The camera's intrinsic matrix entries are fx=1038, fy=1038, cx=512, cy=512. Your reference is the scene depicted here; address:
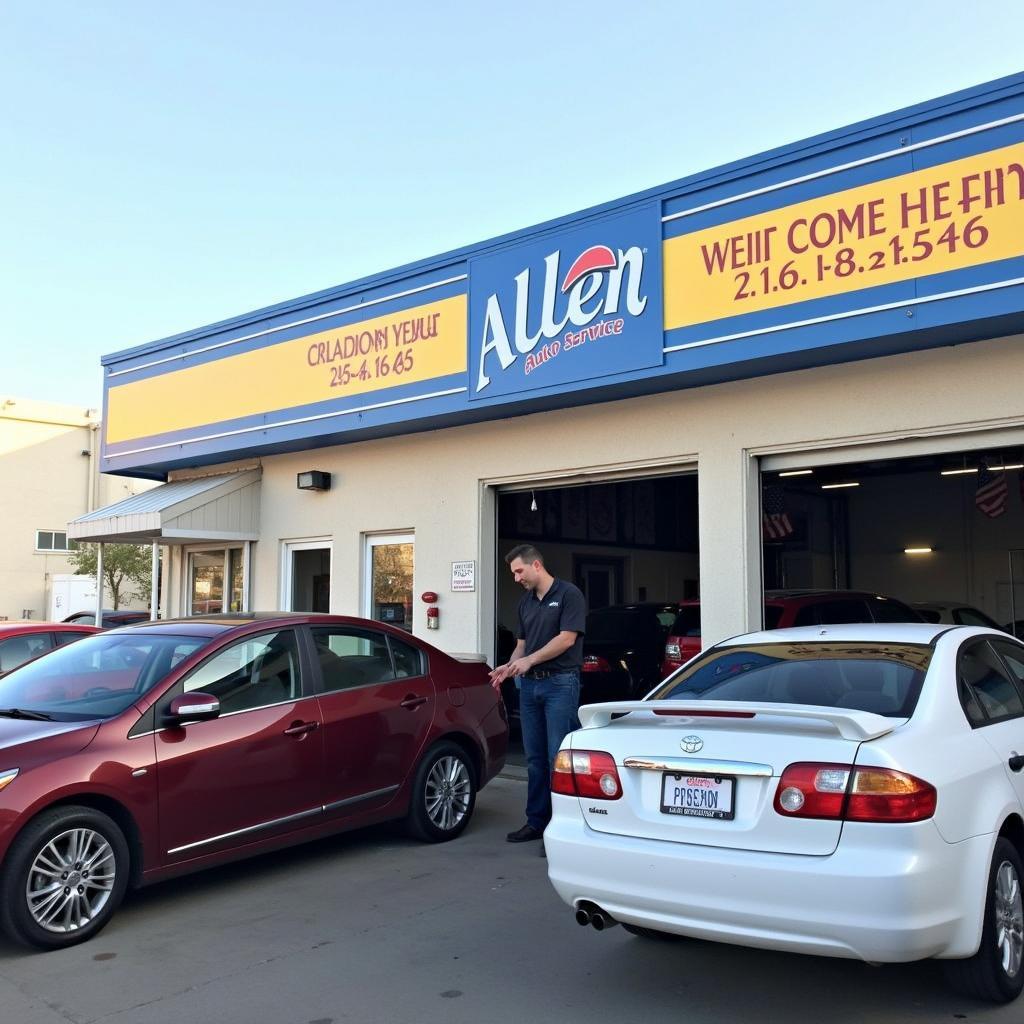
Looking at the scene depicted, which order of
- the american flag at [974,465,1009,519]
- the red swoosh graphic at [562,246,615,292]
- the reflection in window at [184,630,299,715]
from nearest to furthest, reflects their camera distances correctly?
1. the reflection in window at [184,630,299,715]
2. the red swoosh graphic at [562,246,615,292]
3. the american flag at [974,465,1009,519]

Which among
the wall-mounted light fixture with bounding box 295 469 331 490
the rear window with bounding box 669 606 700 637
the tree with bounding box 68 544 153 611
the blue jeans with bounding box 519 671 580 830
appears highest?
the wall-mounted light fixture with bounding box 295 469 331 490

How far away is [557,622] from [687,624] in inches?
176

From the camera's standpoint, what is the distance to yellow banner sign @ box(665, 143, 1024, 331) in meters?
6.86

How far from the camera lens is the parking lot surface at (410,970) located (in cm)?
425

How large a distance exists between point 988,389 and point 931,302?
2.95 feet

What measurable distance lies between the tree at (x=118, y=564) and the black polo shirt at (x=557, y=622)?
31.5 m

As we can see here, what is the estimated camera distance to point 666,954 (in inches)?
191

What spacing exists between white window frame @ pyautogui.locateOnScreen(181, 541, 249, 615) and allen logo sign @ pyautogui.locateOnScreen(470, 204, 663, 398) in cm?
506

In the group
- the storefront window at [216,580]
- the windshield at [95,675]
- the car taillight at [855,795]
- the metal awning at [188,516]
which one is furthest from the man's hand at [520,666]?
the storefront window at [216,580]

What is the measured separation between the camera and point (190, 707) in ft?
18.3

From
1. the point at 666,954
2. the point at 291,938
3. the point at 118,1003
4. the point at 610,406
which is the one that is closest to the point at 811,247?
the point at 610,406

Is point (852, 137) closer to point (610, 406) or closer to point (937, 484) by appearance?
point (610, 406)

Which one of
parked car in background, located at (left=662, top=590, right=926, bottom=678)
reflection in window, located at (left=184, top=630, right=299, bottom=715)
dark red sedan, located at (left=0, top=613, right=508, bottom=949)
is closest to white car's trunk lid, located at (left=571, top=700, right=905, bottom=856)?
dark red sedan, located at (left=0, top=613, right=508, bottom=949)

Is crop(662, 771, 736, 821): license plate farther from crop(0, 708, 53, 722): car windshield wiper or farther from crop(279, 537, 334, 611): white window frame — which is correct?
crop(279, 537, 334, 611): white window frame
